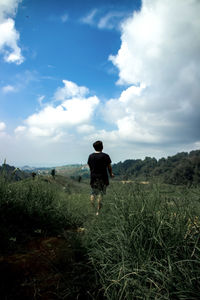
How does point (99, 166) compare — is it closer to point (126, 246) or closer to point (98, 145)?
point (98, 145)

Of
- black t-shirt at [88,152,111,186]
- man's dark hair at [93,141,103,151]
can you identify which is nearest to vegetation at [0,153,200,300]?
black t-shirt at [88,152,111,186]

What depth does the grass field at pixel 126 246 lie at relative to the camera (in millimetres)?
1667

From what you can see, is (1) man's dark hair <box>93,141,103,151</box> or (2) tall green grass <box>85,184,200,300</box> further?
(1) man's dark hair <box>93,141,103,151</box>

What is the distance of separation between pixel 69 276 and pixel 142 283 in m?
Result: 0.92

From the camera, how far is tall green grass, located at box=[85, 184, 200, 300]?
5.22 feet

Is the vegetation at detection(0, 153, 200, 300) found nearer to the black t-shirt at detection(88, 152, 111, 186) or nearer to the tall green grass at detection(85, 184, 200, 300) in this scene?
the tall green grass at detection(85, 184, 200, 300)

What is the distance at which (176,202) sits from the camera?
8.29 feet

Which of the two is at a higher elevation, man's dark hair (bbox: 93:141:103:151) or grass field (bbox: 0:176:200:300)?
man's dark hair (bbox: 93:141:103:151)

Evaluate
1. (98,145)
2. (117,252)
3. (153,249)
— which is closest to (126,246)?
(117,252)

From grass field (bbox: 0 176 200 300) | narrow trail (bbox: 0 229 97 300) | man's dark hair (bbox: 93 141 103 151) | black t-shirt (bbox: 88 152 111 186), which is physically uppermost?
man's dark hair (bbox: 93 141 103 151)

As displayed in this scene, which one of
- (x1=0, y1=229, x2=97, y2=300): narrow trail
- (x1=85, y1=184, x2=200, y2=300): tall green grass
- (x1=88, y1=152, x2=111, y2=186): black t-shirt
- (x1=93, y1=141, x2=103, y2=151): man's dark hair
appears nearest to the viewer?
(x1=85, y1=184, x2=200, y2=300): tall green grass

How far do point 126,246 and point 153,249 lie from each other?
29 cm

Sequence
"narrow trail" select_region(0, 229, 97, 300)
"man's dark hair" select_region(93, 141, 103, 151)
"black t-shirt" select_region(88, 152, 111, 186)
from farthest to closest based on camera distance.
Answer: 1. "man's dark hair" select_region(93, 141, 103, 151)
2. "black t-shirt" select_region(88, 152, 111, 186)
3. "narrow trail" select_region(0, 229, 97, 300)

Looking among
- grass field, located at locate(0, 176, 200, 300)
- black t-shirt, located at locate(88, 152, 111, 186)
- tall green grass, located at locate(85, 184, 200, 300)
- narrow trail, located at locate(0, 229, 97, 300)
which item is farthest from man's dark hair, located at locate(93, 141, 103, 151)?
narrow trail, located at locate(0, 229, 97, 300)
